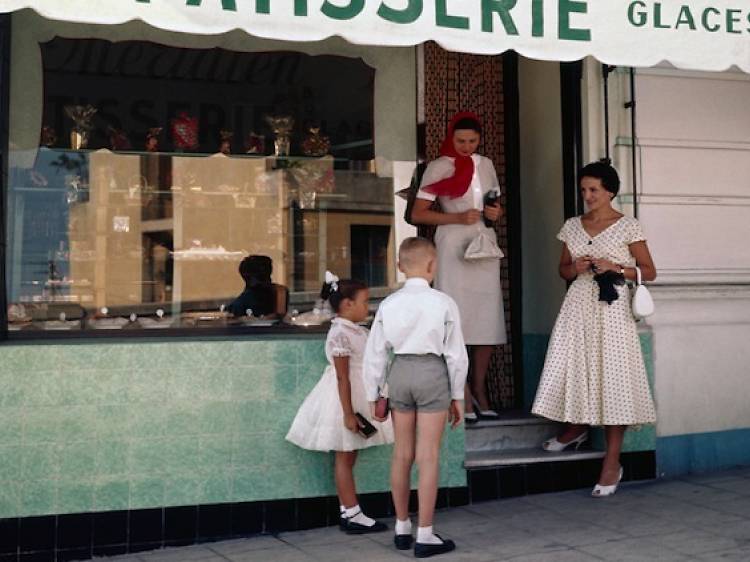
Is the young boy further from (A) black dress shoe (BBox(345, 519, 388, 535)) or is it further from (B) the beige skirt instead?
(B) the beige skirt

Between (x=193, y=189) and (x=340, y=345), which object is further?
(x=193, y=189)

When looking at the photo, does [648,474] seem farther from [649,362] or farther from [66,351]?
[66,351]

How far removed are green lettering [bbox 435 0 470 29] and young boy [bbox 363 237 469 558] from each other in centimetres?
108

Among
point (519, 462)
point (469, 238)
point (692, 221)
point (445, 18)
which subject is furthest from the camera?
point (692, 221)

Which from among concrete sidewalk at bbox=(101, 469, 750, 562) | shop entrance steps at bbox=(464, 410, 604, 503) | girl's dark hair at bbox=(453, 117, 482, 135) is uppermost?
girl's dark hair at bbox=(453, 117, 482, 135)

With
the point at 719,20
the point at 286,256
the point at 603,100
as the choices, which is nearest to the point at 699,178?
the point at 603,100

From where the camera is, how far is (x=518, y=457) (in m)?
6.46

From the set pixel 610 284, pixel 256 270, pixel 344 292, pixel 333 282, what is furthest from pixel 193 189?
pixel 610 284

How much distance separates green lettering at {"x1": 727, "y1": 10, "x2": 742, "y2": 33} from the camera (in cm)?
535

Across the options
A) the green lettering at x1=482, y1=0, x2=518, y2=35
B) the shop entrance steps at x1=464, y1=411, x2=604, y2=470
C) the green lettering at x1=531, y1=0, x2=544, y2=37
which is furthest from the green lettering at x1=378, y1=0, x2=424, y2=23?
the shop entrance steps at x1=464, y1=411, x2=604, y2=470

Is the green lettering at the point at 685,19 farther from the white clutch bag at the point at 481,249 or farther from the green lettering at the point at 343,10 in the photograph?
the white clutch bag at the point at 481,249

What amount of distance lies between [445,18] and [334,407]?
2.11 m

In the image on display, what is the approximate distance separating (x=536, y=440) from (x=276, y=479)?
196 centimetres

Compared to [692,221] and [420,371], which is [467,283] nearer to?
[692,221]
